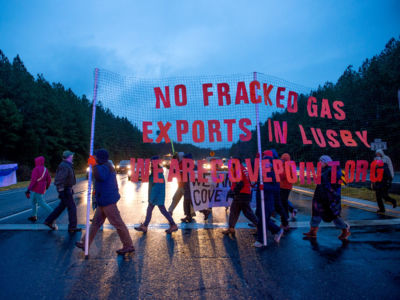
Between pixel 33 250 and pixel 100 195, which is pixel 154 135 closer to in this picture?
pixel 100 195

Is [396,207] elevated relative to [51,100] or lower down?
lower down

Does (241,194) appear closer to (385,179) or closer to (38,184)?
(385,179)

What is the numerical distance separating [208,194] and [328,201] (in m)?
2.86

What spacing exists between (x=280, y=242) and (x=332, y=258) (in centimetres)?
101

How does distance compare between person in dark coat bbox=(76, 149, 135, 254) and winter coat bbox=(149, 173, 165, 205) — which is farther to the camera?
winter coat bbox=(149, 173, 165, 205)

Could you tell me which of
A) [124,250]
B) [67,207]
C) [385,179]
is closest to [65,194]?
[67,207]

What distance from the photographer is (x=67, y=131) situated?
47031mm

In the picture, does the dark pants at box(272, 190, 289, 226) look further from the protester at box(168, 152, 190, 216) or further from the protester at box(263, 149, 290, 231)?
the protester at box(168, 152, 190, 216)

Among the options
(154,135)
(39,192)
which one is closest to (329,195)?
(154,135)

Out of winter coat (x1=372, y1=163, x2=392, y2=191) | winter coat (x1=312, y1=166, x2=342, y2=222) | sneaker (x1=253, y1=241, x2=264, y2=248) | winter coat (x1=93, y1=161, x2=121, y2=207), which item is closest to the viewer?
winter coat (x1=93, y1=161, x2=121, y2=207)

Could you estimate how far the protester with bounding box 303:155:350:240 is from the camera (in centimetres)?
516

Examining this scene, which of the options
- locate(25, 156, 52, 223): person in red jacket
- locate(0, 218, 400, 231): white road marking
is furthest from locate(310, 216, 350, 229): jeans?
locate(25, 156, 52, 223): person in red jacket

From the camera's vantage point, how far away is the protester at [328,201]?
516cm

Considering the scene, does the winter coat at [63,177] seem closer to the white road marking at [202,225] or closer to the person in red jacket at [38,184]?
the person in red jacket at [38,184]
